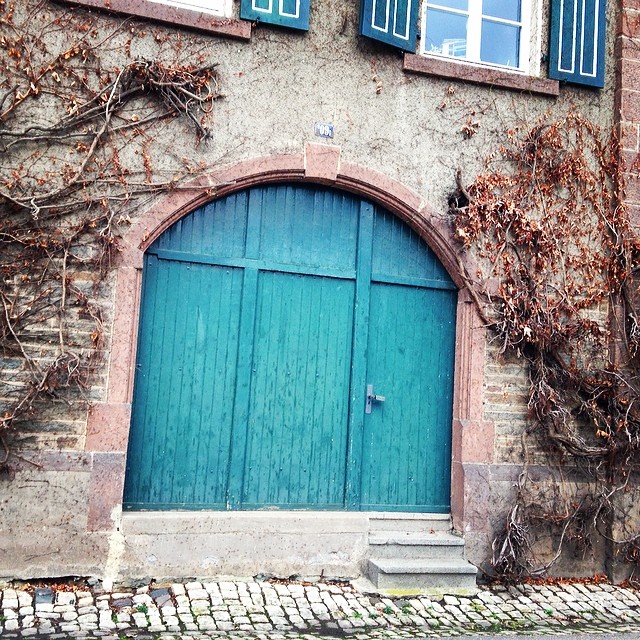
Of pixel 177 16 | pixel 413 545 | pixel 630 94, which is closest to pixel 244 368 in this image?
pixel 413 545

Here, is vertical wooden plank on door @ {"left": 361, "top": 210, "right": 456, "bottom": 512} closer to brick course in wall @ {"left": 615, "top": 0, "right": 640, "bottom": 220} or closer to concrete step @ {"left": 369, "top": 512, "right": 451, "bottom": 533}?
concrete step @ {"left": 369, "top": 512, "right": 451, "bottom": 533}

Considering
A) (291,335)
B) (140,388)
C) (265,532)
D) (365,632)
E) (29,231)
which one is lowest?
(365,632)

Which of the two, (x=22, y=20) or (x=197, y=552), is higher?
(x=22, y=20)

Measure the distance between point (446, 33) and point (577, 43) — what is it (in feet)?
3.77

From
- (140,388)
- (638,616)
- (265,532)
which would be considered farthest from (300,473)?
(638,616)

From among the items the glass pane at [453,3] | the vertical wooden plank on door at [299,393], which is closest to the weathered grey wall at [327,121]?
the glass pane at [453,3]

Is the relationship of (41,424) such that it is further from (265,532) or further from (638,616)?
(638,616)

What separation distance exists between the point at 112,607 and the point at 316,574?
1.54m

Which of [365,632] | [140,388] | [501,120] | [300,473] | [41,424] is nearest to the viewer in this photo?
[365,632]

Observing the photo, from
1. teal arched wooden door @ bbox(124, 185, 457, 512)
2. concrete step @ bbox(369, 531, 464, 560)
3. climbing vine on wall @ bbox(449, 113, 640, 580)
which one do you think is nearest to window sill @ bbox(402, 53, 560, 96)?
climbing vine on wall @ bbox(449, 113, 640, 580)

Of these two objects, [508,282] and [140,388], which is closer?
[140,388]

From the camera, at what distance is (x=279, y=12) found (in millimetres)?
5758

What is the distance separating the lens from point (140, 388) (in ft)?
18.0

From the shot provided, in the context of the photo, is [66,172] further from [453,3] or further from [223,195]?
[453,3]
